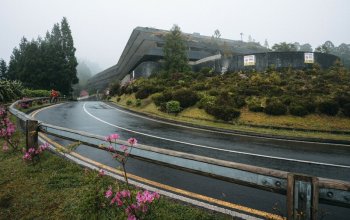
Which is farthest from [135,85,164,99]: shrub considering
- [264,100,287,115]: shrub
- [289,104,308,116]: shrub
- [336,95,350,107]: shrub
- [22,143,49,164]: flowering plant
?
[22,143,49,164]: flowering plant

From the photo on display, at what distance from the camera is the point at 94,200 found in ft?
13.6

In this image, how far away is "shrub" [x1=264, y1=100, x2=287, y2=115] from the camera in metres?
16.8

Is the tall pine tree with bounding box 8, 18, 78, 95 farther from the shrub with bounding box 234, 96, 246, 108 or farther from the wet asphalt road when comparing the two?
the wet asphalt road

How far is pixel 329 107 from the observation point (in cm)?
1603

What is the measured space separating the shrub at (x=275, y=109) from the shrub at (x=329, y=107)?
2.15m

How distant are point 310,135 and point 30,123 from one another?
1273 centimetres

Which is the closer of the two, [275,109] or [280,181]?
[280,181]

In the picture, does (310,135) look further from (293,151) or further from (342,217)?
(342,217)

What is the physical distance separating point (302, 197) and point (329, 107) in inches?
617

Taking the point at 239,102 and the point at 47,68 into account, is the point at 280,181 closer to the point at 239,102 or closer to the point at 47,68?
the point at 239,102

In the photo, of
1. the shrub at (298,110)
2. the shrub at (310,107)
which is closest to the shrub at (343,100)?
the shrub at (310,107)

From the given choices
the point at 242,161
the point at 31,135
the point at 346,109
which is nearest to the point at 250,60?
the point at 346,109

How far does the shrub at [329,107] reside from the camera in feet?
52.5

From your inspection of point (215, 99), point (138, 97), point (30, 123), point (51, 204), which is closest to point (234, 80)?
point (215, 99)
